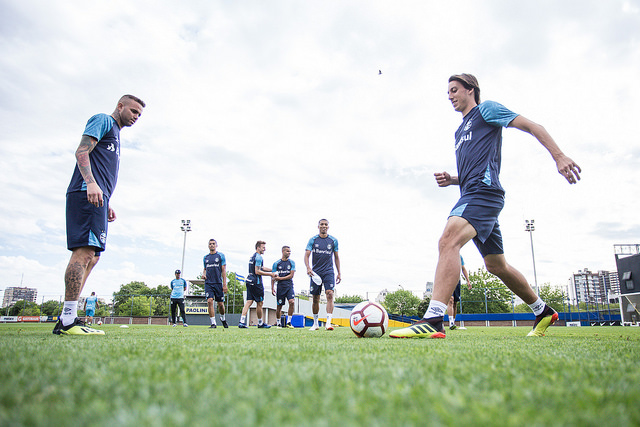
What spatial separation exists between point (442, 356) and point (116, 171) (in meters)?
4.41

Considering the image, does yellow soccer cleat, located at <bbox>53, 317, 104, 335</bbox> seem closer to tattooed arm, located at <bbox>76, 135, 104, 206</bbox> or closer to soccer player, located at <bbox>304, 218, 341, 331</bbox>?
tattooed arm, located at <bbox>76, 135, 104, 206</bbox>

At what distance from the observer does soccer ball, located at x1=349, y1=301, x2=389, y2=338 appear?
4.89 metres

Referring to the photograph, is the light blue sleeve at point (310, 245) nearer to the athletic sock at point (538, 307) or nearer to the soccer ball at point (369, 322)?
the soccer ball at point (369, 322)

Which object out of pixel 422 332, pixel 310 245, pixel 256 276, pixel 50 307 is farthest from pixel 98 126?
pixel 50 307

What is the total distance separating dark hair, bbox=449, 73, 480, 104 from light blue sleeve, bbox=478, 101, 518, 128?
1.46 ft

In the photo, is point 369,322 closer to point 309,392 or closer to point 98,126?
point 309,392

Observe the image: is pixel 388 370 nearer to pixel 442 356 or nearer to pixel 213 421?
pixel 442 356

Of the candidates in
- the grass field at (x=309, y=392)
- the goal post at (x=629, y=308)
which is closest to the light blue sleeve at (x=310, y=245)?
the grass field at (x=309, y=392)

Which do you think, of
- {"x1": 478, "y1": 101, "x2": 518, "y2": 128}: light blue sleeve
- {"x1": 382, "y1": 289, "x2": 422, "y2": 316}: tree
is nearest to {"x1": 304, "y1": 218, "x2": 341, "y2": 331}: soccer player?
{"x1": 478, "y1": 101, "x2": 518, "y2": 128}: light blue sleeve

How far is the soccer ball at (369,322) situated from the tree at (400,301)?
84045mm

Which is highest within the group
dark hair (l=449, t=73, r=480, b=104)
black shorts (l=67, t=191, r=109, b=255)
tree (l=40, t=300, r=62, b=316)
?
dark hair (l=449, t=73, r=480, b=104)

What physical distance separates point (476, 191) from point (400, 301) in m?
87.6

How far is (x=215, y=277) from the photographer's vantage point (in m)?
11.4

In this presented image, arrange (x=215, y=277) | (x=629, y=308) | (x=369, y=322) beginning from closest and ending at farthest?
(x=369, y=322)
(x=215, y=277)
(x=629, y=308)
